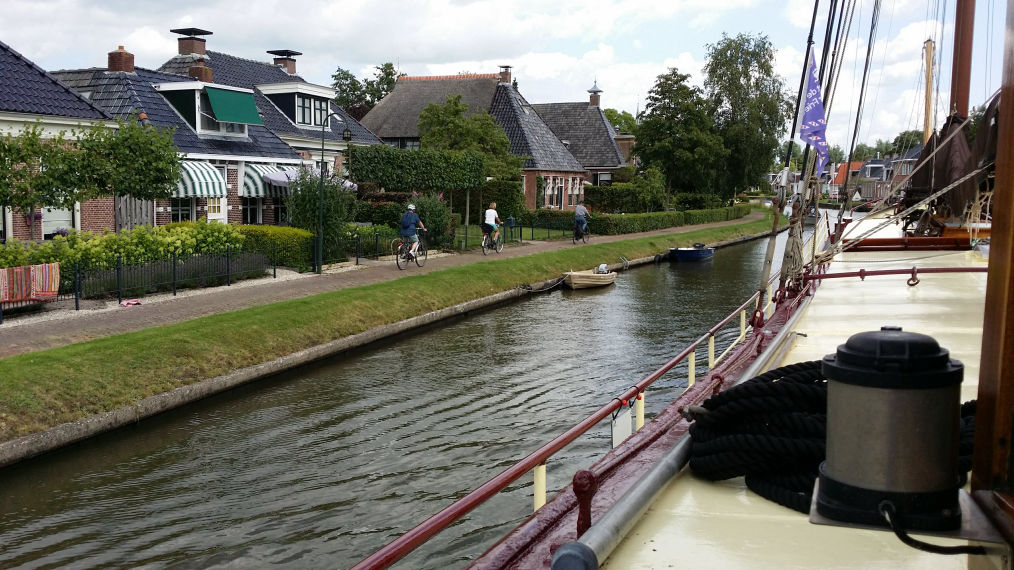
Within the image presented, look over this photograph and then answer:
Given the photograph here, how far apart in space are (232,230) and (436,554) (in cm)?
1478

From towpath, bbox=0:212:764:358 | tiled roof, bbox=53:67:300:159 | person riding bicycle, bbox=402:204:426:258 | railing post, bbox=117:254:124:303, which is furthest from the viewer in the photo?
tiled roof, bbox=53:67:300:159

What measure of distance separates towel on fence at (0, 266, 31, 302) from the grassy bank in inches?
108

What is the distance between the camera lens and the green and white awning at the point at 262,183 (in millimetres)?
27906

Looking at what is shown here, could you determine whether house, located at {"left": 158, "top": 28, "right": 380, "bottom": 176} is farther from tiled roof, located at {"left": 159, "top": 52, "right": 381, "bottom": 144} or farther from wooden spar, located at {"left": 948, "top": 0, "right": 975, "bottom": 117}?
wooden spar, located at {"left": 948, "top": 0, "right": 975, "bottom": 117}

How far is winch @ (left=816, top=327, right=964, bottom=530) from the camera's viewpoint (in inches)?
80.6

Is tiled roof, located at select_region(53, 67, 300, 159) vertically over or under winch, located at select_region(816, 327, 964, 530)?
over

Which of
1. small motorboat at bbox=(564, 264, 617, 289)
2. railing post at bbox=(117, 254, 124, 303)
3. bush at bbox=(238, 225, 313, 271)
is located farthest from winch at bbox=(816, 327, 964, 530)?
small motorboat at bbox=(564, 264, 617, 289)

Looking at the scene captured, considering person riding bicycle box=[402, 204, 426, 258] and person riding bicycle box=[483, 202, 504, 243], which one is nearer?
person riding bicycle box=[402, 204, 426, 258]

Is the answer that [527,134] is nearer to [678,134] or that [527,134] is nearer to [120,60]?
[678,134]

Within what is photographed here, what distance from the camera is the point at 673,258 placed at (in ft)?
111

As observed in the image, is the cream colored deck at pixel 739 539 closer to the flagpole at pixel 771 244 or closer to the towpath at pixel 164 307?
the flagpole at pixel 771 244

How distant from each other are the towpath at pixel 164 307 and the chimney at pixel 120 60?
10.2m

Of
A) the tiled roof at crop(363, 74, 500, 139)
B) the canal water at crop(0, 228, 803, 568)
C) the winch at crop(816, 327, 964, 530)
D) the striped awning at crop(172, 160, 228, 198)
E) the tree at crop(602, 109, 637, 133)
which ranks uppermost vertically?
the tree at crop(602, 109, 637, 133)

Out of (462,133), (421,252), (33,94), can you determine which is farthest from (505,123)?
(33,94)
